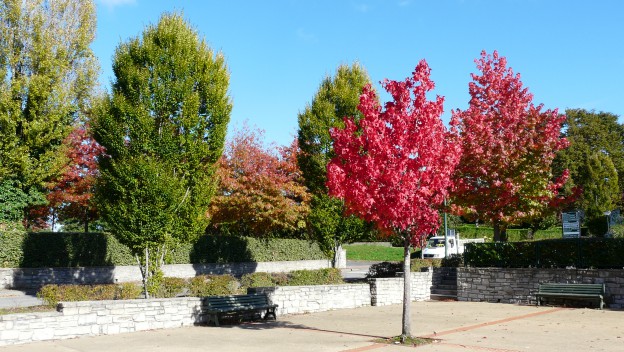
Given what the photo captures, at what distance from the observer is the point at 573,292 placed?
55.1ft

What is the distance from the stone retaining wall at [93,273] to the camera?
2317cm

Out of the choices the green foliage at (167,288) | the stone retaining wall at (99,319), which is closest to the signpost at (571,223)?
the green foliage at (167,288)

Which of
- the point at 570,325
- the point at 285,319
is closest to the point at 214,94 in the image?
the point at 285,319

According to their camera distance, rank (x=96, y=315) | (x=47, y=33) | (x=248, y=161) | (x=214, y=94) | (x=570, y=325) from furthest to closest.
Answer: (x=248, y=161) < (x=47, y=33) < (x=214, y=94) < (x=570, y=325) < (x=96, y=315)

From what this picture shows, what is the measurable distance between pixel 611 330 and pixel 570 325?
107 centimetres

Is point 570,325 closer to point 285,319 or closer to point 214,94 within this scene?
point 285,319

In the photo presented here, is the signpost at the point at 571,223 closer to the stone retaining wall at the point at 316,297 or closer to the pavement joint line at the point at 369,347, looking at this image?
the stone retaining wall at the point at 316,297

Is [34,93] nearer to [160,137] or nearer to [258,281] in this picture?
[160,137]

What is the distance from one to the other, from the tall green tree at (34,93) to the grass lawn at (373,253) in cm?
2854

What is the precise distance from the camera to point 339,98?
2423 cm

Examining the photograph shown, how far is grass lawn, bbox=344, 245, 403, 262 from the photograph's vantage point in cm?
4853

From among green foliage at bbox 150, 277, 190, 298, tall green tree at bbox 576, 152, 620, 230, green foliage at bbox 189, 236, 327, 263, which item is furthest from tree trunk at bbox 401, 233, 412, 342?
tall green tree at bbox 576, 152, 620, 230

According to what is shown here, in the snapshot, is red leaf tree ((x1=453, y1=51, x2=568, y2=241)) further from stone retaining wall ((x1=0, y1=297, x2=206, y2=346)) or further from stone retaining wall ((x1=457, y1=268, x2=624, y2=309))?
stone retaining wall ((x1=0, y1=297, x2=206, y2=346))

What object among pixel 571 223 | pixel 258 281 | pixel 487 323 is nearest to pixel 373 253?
pixel 571 223
